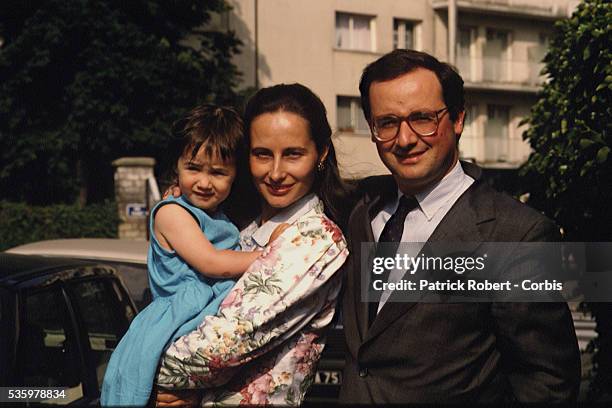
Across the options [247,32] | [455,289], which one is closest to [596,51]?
[455,289]

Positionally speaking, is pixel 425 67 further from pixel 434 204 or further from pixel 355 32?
pixel 355 32

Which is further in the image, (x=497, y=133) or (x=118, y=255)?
(x=497, y=133)

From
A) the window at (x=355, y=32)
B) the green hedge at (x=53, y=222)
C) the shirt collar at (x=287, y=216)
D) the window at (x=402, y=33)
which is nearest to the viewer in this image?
the shirt collar at (x=287, y=216)

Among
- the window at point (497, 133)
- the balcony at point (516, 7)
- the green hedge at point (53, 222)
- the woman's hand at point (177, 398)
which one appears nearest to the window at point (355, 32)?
the balcony at point (516, 7)

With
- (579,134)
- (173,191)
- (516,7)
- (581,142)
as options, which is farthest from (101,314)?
(516,7)

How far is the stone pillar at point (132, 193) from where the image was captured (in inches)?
730

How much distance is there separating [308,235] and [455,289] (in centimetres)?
51

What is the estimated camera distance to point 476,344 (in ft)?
8.02

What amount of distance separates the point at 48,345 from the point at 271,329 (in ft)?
4.65

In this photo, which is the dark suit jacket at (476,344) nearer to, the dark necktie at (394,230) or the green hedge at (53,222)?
the dark necktie at (394,230)

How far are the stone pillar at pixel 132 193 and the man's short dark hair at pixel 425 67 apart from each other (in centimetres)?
1632

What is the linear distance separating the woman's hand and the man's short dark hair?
44.1 inches

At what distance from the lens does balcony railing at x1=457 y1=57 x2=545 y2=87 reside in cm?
3158

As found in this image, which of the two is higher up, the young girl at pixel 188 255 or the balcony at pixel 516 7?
the balcony at pixel 516 7
